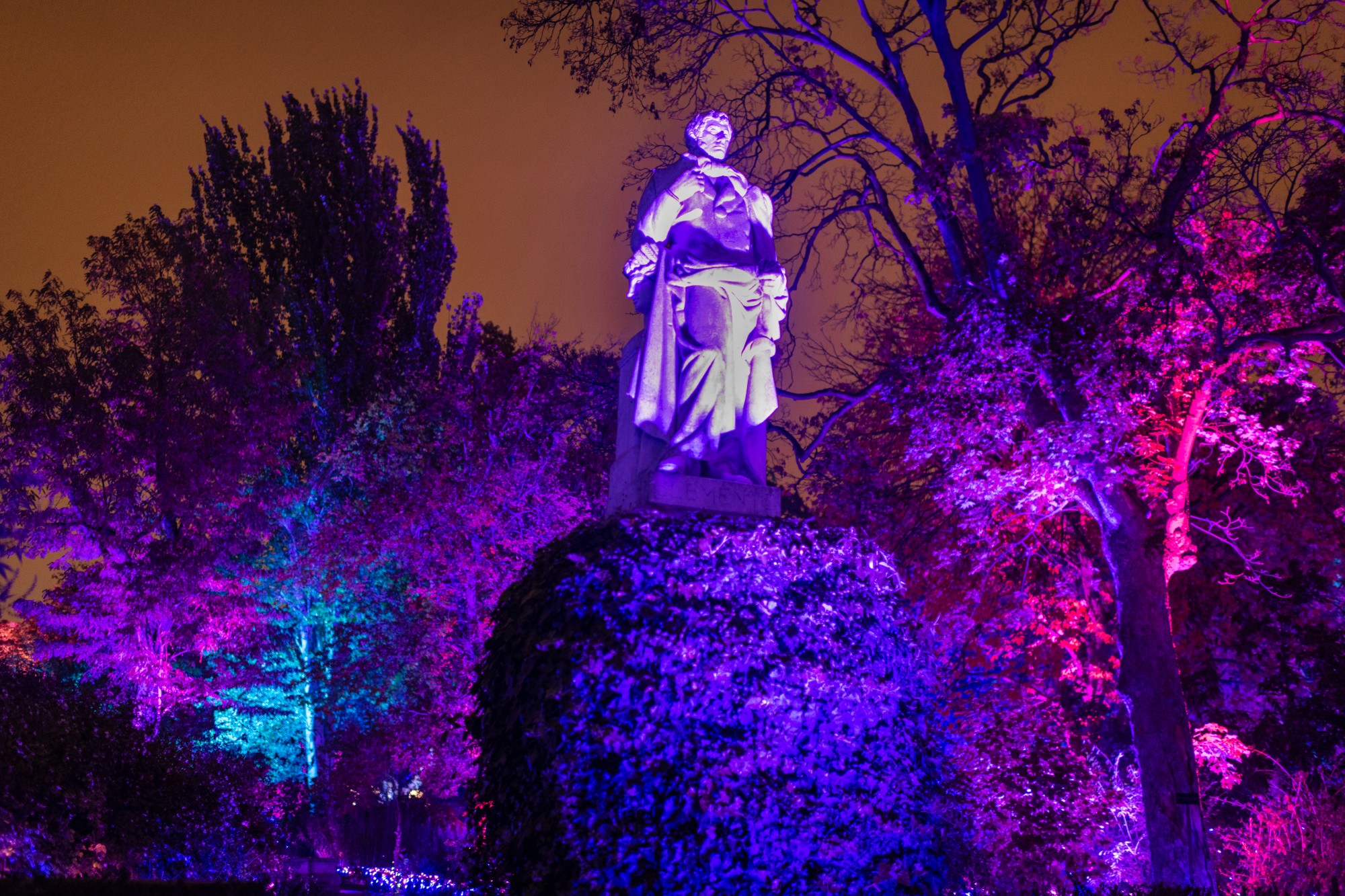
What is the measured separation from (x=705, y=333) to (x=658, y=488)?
1.15 meters

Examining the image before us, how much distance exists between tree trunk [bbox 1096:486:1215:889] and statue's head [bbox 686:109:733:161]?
5960 mm

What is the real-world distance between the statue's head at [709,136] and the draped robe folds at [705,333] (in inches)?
14.6

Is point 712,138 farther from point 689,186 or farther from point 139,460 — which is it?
point 139,460

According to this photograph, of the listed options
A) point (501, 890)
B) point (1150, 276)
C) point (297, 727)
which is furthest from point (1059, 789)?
point (297, 727)

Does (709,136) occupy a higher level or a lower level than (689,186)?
higher

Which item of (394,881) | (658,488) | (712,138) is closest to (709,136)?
(712,138)

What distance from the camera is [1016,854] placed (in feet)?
30.7

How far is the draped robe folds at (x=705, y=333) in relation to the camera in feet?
22.1

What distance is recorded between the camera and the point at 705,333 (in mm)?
6797

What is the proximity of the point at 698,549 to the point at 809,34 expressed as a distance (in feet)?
32.6

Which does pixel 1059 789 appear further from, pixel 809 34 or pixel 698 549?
pixel 809 34

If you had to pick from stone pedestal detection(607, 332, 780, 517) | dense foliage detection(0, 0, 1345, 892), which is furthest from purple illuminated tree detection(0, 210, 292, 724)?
stone pedestal detection(607, 332, 780, 517)

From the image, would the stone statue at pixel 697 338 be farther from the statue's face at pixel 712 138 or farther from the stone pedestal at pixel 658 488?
the statue's face at pixel 712 138

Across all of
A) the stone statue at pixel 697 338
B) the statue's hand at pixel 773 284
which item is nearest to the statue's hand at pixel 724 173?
the stone statue at pixel 697 338
